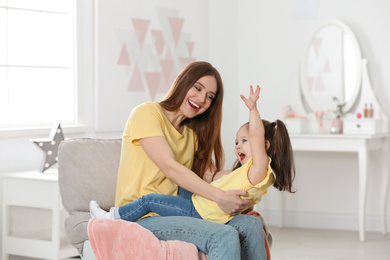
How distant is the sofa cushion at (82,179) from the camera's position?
2.38 metres

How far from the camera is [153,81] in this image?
14.3ft

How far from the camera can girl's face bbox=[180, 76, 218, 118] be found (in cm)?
248

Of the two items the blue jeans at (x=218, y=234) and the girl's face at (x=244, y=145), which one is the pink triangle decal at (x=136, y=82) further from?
the blue jeans at (x=218, y=234)

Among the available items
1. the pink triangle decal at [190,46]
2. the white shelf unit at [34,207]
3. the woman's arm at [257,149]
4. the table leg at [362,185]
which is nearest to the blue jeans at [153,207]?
the woman's arm at [257,149]

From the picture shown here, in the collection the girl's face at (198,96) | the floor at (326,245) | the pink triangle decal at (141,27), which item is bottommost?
the floor at (326,245)

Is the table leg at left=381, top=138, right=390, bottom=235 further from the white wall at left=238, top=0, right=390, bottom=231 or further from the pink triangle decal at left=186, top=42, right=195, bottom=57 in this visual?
the pink triangle decal at left=186, top=42, right=195, bottom=57

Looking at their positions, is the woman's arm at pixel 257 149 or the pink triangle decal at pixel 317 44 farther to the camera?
the pink triangle decal at pixel 317 44

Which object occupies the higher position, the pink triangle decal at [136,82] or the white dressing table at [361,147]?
the pink triangle decal at [136,82]

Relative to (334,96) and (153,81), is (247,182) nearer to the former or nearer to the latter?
(153,81)

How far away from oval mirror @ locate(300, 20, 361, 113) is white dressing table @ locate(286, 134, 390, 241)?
0.38m

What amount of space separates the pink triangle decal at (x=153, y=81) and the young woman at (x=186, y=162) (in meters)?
1.72

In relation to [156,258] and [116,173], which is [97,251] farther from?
[116,173]

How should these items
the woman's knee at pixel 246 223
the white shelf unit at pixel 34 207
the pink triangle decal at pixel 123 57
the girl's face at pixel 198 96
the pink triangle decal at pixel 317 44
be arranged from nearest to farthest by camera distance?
1. the woman's knee at pixel 246 223
2. the girl's face at pixel 198 96
3. the white shelf unit at pixel 34 207
4. the pink triangle decal at pixel 123 57
5. the pink triangle decal at pixel 317 44

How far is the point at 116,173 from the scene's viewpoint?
2.57m
